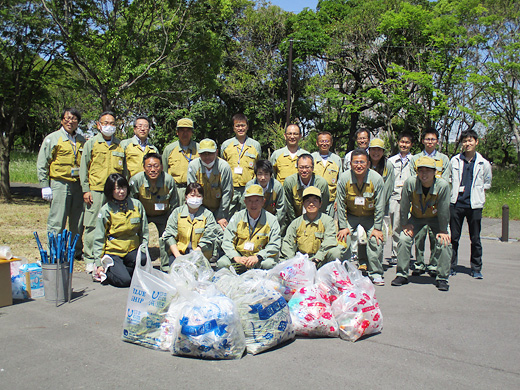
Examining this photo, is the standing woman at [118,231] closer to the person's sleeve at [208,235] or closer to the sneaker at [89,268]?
the sneaker at [89,268]

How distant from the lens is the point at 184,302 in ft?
12.7

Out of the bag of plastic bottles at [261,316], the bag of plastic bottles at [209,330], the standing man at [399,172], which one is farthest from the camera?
the standing man at [399,172]

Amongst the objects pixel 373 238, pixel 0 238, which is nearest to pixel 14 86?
pixel 0 238

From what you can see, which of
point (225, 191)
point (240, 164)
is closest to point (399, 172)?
point (240, 164)

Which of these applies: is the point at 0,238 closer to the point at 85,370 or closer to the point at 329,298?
the point at 85,370

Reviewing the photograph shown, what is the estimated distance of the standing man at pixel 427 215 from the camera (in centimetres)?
601

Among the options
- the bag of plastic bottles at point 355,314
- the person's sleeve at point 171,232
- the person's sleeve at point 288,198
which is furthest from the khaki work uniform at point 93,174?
the bag of plastic bottles at point 355,314

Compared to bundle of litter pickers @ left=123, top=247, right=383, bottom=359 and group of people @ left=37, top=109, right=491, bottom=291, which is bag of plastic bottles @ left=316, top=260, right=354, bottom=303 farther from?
group of people @ left=37, top=109, right=491, bottom=291

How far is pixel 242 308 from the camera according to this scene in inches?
152

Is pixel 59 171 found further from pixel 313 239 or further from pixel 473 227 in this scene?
pixel 473 227

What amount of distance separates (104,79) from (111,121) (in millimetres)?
7807

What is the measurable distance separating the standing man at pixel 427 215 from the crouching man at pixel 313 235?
987 millimetres

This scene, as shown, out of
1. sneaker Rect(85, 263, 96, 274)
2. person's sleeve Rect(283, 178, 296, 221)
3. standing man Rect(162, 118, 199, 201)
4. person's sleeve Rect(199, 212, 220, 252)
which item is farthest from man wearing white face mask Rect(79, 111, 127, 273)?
person's sleeve Rect(283, 178, 296, 221)

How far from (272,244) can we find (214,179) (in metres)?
1.55
